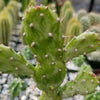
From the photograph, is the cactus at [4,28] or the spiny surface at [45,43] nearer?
the spiny surface at [45,43]

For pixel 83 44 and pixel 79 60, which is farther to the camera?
pixel 79 60

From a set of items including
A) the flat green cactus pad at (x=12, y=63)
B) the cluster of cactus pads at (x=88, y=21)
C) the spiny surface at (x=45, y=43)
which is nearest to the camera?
the spiny surface at (x=45, y=43)

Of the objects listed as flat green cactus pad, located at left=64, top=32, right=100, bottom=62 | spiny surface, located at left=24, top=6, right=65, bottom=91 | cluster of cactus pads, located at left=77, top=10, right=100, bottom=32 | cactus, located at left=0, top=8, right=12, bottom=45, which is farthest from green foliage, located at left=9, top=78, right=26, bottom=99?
cluster of cactus pads, located at left=77, top=10, right=100, bottom=32

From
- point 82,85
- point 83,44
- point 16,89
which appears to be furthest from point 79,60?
point 83,44

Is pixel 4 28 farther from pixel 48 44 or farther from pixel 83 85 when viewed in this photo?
pixel 48 44

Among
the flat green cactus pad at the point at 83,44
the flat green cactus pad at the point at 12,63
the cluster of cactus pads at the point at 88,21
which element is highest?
the flat green cactus pad at the point at 83,44

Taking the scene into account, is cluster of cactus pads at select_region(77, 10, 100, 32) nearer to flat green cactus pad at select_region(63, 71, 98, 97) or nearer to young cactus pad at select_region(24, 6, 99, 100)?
flat green cactus pad at select_region(63, 71, 98, 97)

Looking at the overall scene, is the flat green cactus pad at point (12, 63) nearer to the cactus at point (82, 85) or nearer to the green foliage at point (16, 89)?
the cactus at point (82, 85)

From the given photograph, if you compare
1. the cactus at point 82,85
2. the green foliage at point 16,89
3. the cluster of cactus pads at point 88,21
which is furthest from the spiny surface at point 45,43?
the cluster of cactus pads at point 88,21

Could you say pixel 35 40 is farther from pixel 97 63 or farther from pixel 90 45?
pixel 97 63
